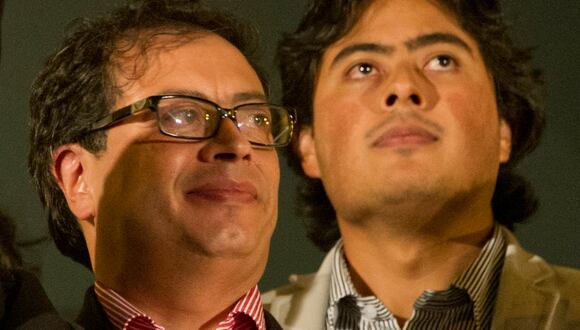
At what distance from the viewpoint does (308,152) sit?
247 centimetres

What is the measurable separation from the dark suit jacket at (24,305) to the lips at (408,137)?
98 centimetres

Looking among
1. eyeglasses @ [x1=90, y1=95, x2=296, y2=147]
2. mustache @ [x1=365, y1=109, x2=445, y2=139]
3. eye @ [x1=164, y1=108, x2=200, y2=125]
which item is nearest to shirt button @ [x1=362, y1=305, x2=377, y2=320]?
mustache @ [x1=365, y1=109, x2=445, y2=139]

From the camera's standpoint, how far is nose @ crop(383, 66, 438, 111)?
7.14 ft

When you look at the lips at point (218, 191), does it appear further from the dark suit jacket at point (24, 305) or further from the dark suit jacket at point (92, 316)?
the dark suit jacket at point (24, 305)

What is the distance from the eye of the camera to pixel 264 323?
179 cm

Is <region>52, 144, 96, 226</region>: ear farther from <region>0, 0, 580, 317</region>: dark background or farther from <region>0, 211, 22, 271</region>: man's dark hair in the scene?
<region>0, 0, 580, 317</region>: dark background

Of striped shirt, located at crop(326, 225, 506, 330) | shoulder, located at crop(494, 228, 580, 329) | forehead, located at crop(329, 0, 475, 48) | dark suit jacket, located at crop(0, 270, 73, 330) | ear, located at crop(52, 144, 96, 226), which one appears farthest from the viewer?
forehead, located at crop(329, 0, 475, 48)

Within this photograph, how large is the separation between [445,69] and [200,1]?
60 cm

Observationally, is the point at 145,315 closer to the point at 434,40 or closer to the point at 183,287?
the point at 183,287

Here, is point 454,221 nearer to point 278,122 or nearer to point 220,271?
point 278,122

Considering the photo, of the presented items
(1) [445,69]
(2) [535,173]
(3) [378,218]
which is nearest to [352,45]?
(1) [445,69]

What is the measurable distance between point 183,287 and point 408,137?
0.68 metres

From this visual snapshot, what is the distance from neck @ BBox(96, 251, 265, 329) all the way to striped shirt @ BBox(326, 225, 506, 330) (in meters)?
0.56

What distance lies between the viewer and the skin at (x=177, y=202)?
1.70 m
